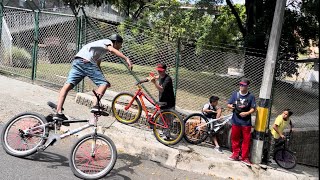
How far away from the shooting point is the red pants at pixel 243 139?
20.5 ft

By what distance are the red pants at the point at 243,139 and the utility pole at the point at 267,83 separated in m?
0.11

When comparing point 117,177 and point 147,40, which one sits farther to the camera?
point 147,40

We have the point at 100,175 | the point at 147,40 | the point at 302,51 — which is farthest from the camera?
the point at 302,51

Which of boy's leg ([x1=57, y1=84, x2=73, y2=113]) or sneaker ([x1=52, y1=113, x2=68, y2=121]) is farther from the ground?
boy's leg ([x1=57, y1=84, x2=73, y2=113])

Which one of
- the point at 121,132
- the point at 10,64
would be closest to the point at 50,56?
the point at 10,64

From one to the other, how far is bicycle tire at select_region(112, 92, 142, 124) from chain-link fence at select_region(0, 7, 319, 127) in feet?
8.07

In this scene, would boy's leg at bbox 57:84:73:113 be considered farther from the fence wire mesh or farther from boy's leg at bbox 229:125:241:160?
the fence wire mesh

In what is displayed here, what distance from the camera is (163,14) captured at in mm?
43250

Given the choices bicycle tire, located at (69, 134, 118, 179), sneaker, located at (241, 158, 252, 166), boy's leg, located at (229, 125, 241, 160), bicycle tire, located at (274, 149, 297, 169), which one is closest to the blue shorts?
bicycle tire, located at (69, 134, 118, 179)

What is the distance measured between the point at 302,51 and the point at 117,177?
611 inches

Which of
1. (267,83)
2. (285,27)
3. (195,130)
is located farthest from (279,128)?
(285,27)

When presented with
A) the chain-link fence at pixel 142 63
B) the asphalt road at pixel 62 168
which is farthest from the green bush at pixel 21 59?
the asphalt road at pixel 62 168

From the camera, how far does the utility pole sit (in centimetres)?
593

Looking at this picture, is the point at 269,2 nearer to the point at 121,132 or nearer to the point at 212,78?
the point at 212,78
